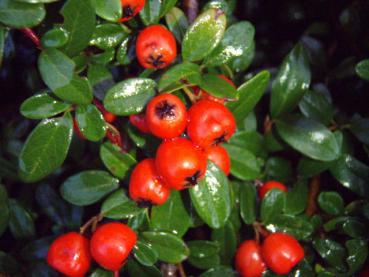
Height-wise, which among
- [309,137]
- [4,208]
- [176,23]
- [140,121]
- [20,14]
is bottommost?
[4,208]

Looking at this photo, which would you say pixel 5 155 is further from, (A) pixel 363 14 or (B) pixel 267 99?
(A) pixel 363 14

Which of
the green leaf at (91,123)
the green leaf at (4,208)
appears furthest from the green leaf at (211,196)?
the green leaf at (4,208)

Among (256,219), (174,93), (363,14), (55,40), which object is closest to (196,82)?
(174,93)

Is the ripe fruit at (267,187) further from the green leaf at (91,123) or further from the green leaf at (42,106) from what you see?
the green leaf at (42,106)

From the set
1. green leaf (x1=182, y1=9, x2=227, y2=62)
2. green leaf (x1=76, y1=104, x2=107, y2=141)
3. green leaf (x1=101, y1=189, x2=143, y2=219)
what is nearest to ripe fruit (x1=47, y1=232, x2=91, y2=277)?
green leaf (x1=101, y1=189, x2=143, y2=219)

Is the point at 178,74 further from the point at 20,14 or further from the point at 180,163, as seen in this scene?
the point at 20,14

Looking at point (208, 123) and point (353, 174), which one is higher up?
point (208, 123)

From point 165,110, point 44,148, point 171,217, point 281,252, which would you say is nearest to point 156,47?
point 165,110
